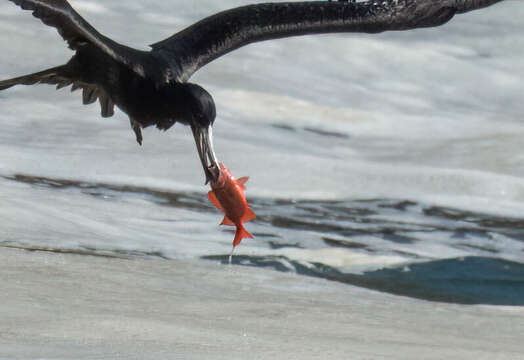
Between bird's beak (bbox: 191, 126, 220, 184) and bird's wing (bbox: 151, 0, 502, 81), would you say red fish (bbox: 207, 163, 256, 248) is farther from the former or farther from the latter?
bird's wing (bbox: 151, 0, 502, 81)

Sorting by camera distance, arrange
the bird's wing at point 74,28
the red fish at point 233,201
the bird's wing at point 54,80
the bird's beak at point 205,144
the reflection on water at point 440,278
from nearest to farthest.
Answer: the red fish at point 233,201 → the bird's wing at point 74,28 → the bird's beak at point 205,144 → the bird's wing at point 54,80 → the reflection on water at point 440,278

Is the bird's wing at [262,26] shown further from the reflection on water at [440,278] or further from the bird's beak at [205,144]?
the reflection on water at [440,278]

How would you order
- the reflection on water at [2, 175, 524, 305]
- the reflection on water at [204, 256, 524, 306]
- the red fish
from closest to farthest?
the red fish, the reflection on water at [204, 256, 524, 306], the reflection on water at [2, 175, 524, 305]

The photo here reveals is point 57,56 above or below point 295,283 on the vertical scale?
above

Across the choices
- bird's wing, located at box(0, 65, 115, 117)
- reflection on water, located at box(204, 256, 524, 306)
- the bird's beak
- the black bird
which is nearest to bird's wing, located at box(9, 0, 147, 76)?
the black bird

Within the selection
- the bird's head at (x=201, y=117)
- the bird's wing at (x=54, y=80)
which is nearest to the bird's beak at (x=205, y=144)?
the bird's head at (x=201, y=117)

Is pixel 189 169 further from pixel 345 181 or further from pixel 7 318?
pixel 7 318

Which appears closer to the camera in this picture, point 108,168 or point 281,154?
point 108,168

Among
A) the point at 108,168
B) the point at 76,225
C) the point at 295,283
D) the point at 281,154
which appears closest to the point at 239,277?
the point at 295,283
